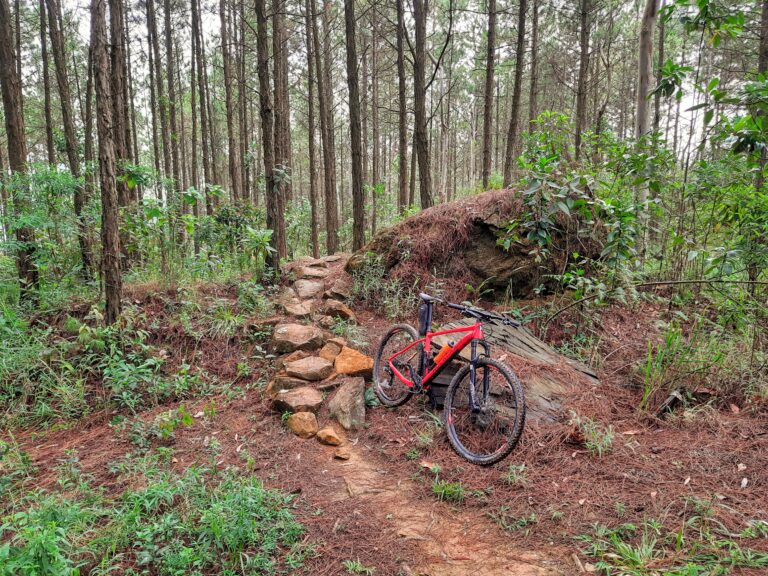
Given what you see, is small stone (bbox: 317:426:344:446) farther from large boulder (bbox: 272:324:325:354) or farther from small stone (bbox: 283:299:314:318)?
small stone (bbox: 283:299:314:318)

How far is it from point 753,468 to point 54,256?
9.03m

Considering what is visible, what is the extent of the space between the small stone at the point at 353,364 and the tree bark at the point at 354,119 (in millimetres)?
4705

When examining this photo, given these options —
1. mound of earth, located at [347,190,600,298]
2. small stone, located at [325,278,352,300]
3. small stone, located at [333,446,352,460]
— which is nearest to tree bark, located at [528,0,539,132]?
mound of earth, located at [347,190,600,298]

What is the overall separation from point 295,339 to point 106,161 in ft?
9.74

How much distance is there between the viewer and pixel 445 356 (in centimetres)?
365

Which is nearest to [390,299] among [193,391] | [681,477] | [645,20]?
Result: [193,391]

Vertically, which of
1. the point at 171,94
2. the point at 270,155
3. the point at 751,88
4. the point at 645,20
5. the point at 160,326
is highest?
the point at 171,94

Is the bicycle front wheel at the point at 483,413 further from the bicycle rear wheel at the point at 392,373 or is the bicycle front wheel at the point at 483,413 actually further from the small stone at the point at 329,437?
the small stone at the point at 329,437

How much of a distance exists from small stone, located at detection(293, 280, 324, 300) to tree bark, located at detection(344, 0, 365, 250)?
2277mm

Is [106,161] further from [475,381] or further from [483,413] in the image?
[483,413]

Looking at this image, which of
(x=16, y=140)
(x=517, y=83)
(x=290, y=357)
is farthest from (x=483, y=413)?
(x=517, y=83)

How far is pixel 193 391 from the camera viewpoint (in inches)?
184

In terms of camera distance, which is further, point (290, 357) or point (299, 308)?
point (299, 308)

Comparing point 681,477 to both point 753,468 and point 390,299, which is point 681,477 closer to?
point 753,468
